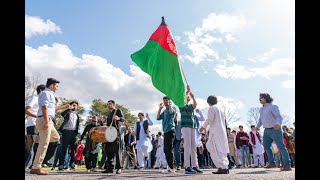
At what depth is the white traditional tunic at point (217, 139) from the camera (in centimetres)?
839

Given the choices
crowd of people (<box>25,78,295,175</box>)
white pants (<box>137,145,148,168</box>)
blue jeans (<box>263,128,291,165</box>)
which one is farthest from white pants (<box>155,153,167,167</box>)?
blue jeans (<box>263,128,291,165</box>)

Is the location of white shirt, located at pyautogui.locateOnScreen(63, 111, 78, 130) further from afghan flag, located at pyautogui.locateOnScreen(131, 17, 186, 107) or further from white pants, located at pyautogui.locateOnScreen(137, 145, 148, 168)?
white pants, located at pyautogui.locateOnScreen(137, 145, 148, 168)

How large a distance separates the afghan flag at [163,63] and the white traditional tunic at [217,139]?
4.14 feet

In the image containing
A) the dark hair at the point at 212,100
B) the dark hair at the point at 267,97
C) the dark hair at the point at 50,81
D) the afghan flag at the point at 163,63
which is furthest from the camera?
the dark hair at the point at 267,97

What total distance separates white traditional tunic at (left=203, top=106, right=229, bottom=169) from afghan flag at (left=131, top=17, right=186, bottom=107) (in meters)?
1.26

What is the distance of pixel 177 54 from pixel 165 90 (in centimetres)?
102

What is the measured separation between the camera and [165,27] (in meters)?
8.47

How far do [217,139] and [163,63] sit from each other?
2576 millimetres

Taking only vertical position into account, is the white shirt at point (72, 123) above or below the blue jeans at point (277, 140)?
above

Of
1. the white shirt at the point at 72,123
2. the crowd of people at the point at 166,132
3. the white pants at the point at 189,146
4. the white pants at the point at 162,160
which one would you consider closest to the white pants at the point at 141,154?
the white pants at the point at 162,160

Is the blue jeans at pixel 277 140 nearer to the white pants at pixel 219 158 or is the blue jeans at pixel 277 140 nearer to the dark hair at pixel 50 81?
the white pants at pixel 219 158

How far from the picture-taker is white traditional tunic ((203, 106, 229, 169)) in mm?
8391
